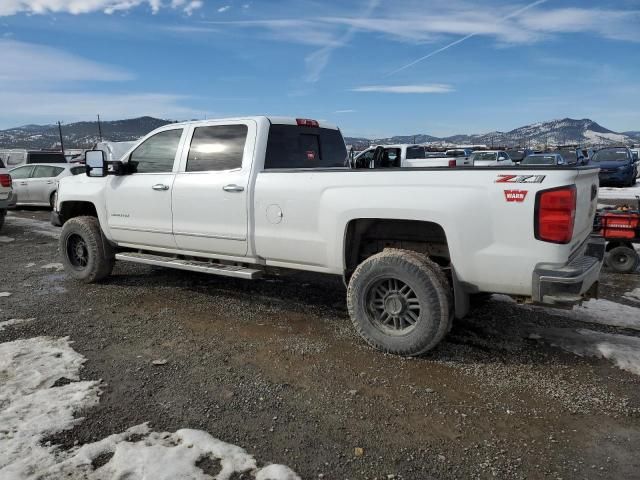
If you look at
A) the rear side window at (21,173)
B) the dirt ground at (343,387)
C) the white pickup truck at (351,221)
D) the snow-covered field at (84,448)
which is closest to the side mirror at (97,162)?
the white pickup truck at (351,221)

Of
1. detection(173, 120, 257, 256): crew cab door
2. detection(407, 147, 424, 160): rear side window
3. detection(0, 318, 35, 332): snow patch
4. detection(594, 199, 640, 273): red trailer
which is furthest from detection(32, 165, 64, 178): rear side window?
detection(594, 199, 640, 273): red trailer

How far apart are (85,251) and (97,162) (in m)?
1.29

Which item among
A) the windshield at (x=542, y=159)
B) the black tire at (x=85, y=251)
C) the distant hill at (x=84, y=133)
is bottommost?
the black tire at (x=85, y=251)

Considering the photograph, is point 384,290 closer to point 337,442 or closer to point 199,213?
point 337,442

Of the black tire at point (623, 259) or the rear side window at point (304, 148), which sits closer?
the rear side window at point (304, 148)

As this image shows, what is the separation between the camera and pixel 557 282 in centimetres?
340

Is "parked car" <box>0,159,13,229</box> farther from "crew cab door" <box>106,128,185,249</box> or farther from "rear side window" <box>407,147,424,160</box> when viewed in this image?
"rear side window" <box>407,147,424,160</box>

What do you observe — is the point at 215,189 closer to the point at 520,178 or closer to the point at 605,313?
the point at 520,178

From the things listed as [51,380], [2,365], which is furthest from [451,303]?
[2,365]

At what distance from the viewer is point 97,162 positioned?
232 inches

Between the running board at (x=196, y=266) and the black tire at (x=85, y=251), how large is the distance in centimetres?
32

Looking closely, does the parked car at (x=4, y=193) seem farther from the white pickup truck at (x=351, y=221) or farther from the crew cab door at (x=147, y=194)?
the crew cab door at (x=147, y=194)

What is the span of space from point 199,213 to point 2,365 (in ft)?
7.07

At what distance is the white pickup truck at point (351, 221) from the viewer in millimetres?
3494
